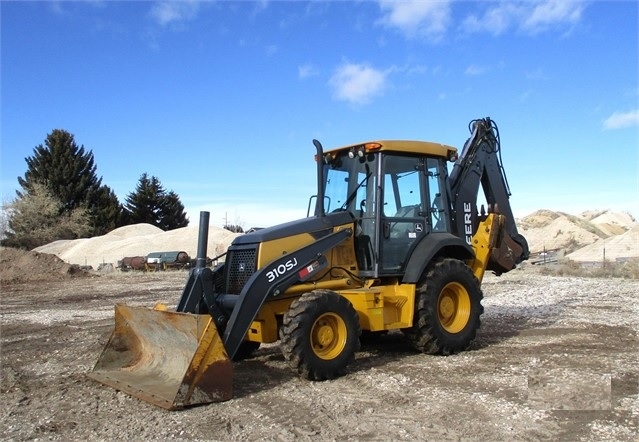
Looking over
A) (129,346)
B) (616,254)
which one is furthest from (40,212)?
(129,346)

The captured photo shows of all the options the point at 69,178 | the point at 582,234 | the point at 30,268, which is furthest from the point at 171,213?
the point at 582,234

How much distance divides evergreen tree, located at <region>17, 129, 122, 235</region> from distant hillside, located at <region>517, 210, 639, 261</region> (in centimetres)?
3914

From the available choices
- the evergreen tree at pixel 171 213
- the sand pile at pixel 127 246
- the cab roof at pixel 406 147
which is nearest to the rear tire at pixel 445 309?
the cab roof at pixel 406 147

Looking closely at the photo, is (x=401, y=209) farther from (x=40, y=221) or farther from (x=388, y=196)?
(x=40, y=221)

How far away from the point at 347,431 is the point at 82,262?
136ft

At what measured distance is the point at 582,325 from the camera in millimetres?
9828

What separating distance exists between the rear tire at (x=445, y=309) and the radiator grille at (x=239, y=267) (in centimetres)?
218

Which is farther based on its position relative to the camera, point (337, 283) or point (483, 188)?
point (483, 188)

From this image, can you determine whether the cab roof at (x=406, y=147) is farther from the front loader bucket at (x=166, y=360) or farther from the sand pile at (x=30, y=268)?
the sand pile at (x=30, y=268)

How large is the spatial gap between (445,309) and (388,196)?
1.75m

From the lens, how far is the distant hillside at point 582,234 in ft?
109

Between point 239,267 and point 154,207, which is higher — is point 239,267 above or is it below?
below

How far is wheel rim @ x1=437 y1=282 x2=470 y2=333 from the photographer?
782 cm

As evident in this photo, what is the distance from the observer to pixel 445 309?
7.87 meters
